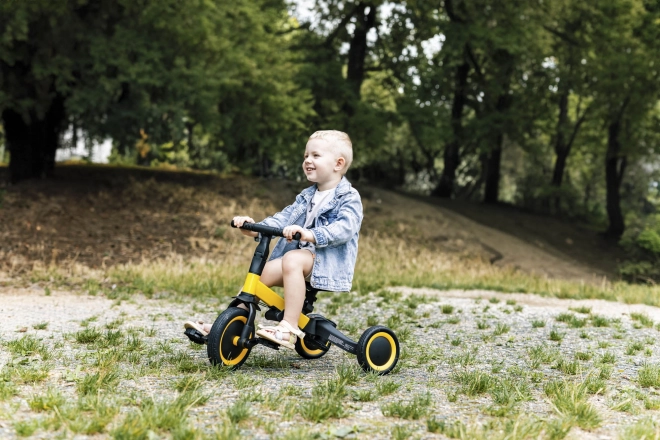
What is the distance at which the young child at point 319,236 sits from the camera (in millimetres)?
4746

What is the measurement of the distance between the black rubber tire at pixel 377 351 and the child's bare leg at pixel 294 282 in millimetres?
485

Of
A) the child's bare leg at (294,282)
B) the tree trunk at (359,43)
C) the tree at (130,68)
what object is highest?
the tree trunk at (359,43)

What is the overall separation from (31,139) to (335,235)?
44.8 feet

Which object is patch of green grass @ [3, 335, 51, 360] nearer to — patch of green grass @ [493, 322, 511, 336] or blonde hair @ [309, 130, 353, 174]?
blonde hair @ [309, 130, 353, 174]

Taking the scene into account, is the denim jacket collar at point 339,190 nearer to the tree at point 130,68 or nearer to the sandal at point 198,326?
the sandal at point 198,326

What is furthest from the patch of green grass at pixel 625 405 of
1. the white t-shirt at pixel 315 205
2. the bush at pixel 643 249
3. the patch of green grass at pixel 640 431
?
the bush at pixel 643 249

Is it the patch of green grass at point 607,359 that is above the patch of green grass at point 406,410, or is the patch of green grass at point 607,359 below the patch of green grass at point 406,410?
above

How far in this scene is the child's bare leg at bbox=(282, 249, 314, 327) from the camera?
476cm

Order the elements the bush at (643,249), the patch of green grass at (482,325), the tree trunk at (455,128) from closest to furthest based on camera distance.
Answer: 1. the patch of green grass at (482,325)
2. the bush at (643,249)
3. the tree trunk at (455,128)

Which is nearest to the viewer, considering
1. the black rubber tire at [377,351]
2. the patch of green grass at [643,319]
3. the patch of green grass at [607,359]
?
the black rubber tire at [377,351]

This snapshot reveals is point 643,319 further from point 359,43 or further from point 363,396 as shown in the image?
point 359,43

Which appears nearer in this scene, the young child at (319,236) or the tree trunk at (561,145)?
the young child at (319,236)

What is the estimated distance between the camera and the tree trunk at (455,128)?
870 inches

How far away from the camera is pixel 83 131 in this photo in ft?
53.1
